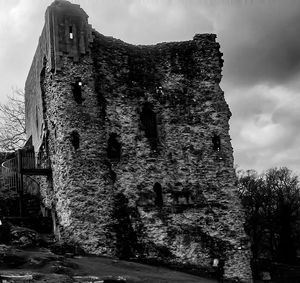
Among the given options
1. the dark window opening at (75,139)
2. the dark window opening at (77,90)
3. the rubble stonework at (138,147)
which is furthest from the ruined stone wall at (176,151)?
the dark window opening at (75,139)

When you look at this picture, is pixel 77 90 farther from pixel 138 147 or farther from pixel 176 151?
pixel 176 151

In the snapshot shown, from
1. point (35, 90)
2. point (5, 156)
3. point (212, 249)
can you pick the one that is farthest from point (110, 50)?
point (5, 156)

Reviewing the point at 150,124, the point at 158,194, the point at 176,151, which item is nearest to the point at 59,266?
the point at 158,194

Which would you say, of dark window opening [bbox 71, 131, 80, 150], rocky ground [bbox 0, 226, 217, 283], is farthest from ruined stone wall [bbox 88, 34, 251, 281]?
rocky ground [bbox 0, 226, 217, 283]

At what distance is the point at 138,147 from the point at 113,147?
1.15 metres

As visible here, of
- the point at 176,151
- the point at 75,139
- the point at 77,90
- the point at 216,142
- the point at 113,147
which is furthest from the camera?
the point at 216,142

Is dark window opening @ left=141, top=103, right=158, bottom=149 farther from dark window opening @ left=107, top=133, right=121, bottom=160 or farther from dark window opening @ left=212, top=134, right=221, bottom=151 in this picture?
dark window opening @ left=212, top=134, right=221, bottom=151

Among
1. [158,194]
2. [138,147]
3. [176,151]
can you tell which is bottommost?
[158,194]

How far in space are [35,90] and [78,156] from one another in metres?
7.26

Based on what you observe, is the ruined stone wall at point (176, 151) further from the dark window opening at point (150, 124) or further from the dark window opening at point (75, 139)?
the dark window opening at point (75, 139)

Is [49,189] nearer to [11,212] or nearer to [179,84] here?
[11,212]

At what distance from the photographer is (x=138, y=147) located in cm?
2561

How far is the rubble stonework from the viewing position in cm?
2384

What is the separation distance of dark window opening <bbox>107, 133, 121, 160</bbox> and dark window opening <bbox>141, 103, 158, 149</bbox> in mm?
1573
